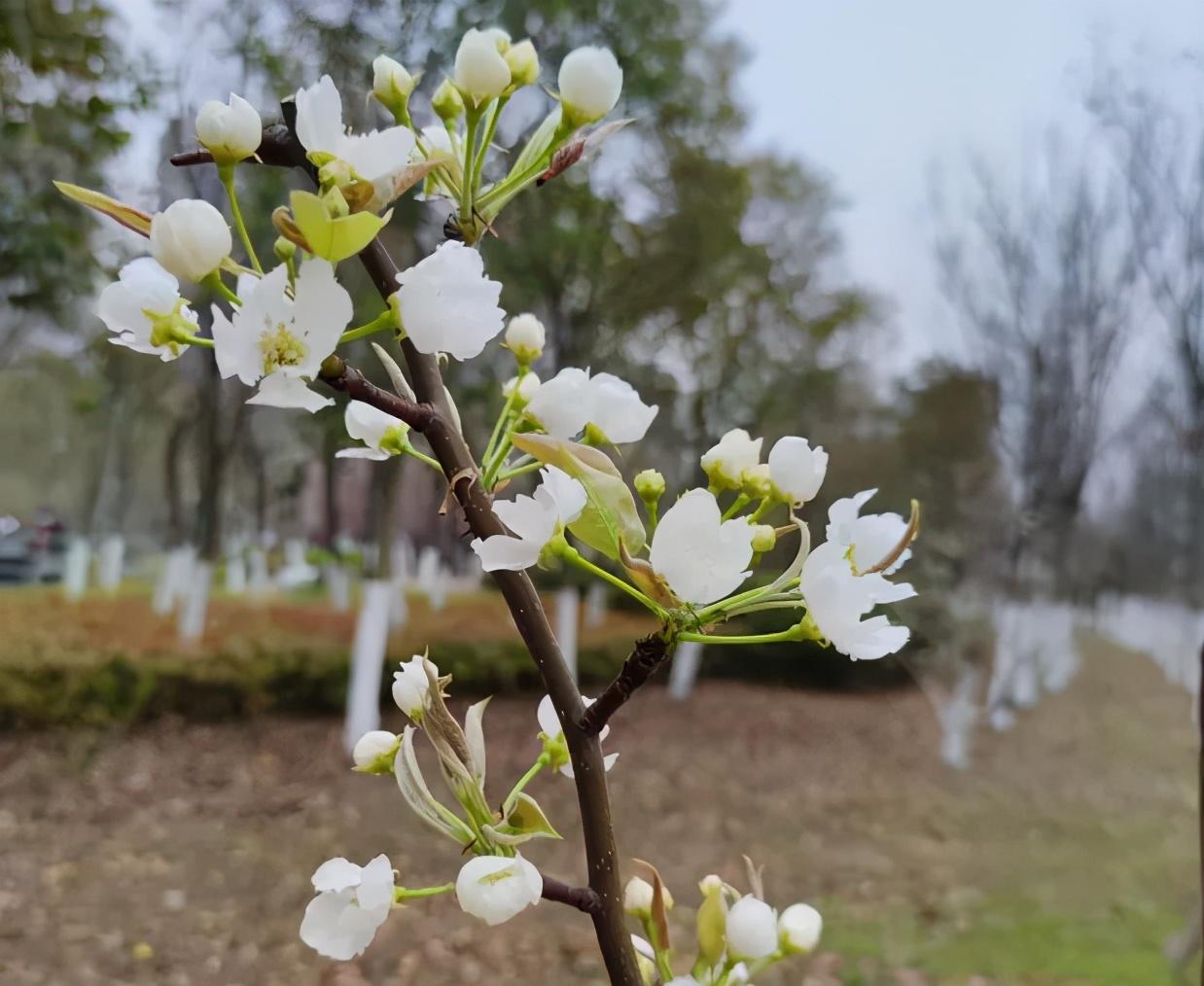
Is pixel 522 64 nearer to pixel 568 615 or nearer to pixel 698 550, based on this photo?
pixel 698 550

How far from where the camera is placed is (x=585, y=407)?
204 mm

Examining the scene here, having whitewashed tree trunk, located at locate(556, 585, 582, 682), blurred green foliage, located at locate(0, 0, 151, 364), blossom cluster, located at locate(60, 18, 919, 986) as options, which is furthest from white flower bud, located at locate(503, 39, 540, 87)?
whitewashed tree trunk, located at locate(556, 585, 582, 682)

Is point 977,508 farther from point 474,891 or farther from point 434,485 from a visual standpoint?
point 474,891

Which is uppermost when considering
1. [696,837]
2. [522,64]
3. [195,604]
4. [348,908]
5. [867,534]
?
[522,64]

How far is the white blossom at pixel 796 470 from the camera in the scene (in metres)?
0.20

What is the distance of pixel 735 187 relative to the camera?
1.55m

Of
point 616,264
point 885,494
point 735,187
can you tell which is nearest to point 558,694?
point 885,494

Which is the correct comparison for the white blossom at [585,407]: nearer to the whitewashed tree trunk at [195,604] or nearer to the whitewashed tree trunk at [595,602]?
the whitewashed tree trunk at [195,604]

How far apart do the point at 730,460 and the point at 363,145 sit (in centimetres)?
11

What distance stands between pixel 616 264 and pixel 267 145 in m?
1.35

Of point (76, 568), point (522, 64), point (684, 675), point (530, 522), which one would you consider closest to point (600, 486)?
point (530, 522)

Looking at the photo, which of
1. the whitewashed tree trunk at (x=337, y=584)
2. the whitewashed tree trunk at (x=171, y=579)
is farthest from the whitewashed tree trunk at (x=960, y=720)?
the whitewashed tree trunk at (x=171, y=579)

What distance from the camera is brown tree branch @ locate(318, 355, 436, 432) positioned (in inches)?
6.4

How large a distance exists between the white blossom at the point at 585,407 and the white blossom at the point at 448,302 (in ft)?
0.10
